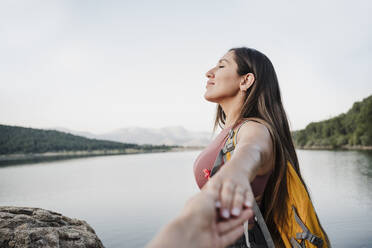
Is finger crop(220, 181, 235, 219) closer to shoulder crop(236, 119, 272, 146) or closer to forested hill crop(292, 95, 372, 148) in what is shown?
shoulder crop(236, 119, 272, 146)

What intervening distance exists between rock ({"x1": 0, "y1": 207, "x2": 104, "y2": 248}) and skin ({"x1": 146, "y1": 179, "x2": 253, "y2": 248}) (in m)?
3.63

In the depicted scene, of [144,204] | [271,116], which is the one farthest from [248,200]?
[144,204]

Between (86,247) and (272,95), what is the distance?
3.64 meters

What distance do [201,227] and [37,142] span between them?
360 feet

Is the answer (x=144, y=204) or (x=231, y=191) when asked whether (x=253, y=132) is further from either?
(x=144, y=204)

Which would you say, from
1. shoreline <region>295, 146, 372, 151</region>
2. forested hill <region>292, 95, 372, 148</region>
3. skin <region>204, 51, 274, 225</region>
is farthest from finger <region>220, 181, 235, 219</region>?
shoreline <region>295, 146, 372, 151</region>

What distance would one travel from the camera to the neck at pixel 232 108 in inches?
85.4

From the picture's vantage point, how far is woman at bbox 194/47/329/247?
5.44ft

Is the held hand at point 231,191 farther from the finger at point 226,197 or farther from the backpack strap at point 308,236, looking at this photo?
the backpack strap at point 308,236

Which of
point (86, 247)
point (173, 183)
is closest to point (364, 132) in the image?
point (173, 183)

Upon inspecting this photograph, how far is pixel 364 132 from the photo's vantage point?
6481 cm

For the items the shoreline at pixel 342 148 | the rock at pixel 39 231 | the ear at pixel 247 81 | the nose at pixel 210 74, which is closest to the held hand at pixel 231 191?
the ear at pixel 247 81

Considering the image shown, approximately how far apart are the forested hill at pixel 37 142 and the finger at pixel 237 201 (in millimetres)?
103018

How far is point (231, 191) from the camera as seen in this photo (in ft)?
2.80
